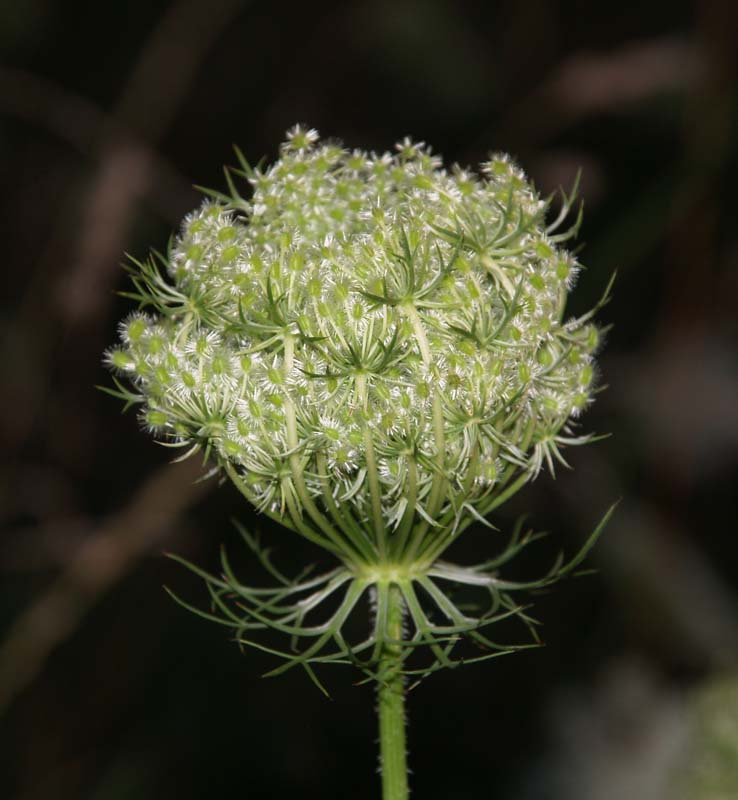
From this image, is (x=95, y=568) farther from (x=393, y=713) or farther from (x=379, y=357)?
(x=379, y=357)

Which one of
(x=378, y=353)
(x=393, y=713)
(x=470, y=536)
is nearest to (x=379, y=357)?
(x=378, y=353)

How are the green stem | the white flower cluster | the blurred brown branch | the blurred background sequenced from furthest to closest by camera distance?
the blurred background → the blurred brown branch → the green stem → the white flower cluster

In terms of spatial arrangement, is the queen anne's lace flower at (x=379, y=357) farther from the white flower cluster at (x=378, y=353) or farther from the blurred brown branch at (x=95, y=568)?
the blurred brown branch at (x=95, y=568)

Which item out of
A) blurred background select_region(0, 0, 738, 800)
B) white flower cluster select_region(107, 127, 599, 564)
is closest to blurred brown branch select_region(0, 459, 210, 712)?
blurred background select_region(0, 0, 738, 800)

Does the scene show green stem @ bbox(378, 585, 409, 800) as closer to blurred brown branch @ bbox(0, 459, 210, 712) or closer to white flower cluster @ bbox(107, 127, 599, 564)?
white flower cluster @ bbox(107, 127, 599, 564)

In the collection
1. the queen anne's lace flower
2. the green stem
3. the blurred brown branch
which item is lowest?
the green stem
